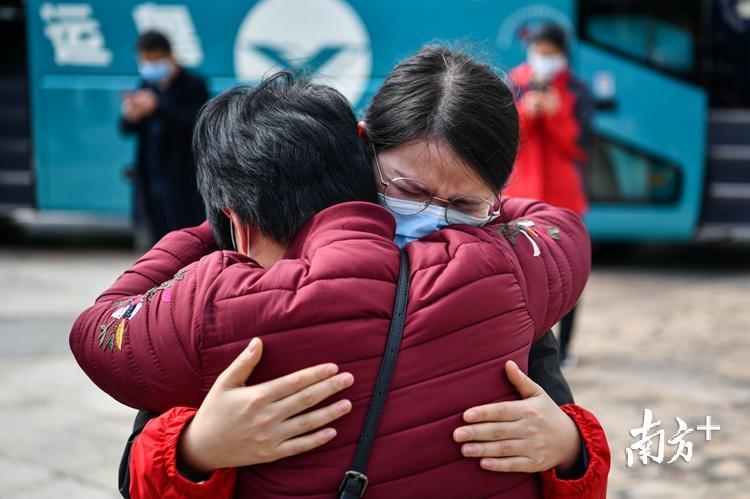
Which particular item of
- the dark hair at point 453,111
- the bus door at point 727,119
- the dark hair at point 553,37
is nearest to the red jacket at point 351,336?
the dark hair at point 453,111

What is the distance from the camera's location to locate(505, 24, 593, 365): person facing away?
181 inches

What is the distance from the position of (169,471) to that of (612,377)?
3.68 metres

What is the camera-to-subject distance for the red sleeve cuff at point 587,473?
1356mm

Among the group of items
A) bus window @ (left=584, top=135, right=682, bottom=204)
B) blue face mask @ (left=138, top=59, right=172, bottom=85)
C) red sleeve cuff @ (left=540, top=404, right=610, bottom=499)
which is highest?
red sleeve cuff @ (left=540, top=404, right=610, bottom=499)

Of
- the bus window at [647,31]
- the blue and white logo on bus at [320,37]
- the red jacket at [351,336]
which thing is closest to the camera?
the red jacket at [351,336]

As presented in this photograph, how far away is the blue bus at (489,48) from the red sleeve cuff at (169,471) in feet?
19.5

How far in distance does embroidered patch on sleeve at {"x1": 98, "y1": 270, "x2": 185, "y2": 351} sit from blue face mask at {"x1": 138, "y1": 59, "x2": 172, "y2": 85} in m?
4.22

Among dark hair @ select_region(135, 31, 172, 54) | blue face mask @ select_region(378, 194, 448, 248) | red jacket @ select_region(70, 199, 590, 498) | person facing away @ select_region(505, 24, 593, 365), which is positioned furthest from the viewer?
dark hair @ select_region(135, 31, 172, 54)

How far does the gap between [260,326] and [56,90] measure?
276 inches

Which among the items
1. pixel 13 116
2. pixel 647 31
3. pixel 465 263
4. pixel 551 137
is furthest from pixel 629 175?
pixel 465 263

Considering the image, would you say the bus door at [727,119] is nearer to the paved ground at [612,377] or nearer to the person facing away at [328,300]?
the paved ground at [612,377]

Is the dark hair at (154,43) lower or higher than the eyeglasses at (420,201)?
lower

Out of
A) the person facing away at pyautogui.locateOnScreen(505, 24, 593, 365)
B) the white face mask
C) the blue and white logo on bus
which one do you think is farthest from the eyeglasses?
the blue and white logo on bus

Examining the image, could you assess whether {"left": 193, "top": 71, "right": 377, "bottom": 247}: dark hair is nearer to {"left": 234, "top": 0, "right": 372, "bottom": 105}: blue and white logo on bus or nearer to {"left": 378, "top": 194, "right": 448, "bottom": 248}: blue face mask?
{"left": 378, "top": 194, "right": 448, "bottom": 248}: blue face mask
